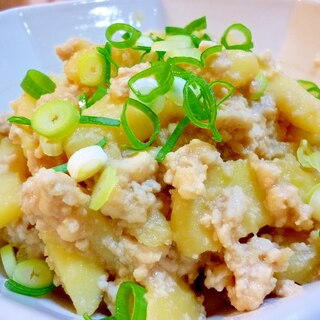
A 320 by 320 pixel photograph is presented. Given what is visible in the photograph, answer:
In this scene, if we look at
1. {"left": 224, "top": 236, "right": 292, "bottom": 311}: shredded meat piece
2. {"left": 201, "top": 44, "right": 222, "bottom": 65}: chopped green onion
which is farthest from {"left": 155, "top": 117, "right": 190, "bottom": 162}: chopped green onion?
{"left": 224, "top": 236, "right": 292, "bottom": 311}: shredded meat piece

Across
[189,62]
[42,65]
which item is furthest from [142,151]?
[42,65]

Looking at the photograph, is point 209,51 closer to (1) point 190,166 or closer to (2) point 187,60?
(2) point 187,60

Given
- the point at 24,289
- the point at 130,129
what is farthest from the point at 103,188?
the point at 24,289

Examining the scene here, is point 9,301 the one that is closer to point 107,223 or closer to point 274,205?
point 107,223

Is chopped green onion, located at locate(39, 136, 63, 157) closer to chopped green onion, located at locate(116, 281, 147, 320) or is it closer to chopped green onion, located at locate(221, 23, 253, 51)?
chopped green onion, located at locate(116, 281, 147, 320)

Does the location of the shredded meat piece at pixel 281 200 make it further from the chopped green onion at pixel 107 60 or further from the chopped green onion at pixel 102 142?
the chopped green onion at pixel 107 60

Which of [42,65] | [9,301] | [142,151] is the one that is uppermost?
[142,151]
